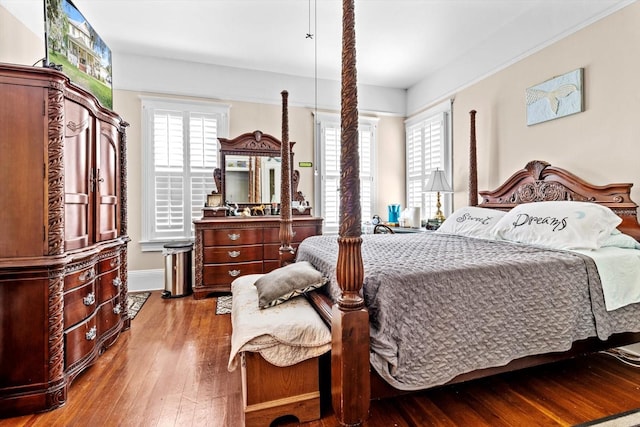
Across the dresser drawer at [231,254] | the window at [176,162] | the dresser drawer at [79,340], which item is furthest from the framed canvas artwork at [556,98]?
the dresser drawer at [79,340]

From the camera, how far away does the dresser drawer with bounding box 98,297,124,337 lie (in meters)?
2.23

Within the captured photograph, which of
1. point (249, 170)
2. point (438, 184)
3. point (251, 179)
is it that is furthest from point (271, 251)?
point (438, 184)

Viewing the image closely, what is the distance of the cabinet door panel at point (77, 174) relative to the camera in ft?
5.95

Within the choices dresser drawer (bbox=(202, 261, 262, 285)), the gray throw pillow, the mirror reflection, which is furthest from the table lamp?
the gray throw pillow

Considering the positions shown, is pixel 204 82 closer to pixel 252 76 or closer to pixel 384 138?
pixel 252 76

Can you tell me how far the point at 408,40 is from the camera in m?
3.56

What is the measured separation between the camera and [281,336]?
4.77ft

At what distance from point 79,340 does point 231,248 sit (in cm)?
188

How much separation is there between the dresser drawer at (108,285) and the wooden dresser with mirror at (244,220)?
1122 mm

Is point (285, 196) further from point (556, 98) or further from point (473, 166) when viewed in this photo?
point (556, 98)

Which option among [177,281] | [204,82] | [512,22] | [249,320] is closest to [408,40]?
[512,22]

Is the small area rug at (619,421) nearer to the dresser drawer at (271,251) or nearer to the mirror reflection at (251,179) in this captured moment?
the dresser drawer at (271,251)

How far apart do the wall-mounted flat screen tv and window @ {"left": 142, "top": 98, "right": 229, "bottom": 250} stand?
1129 millimetres

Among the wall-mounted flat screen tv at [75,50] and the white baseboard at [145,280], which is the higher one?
the wall-mounted flat screen tv at [75,50]
